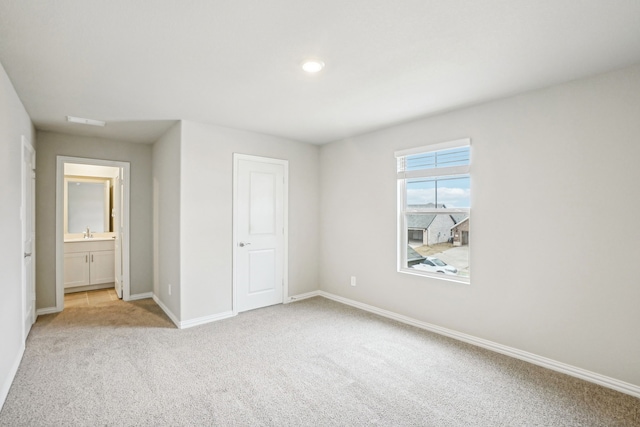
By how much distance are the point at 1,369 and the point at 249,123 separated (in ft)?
10.2

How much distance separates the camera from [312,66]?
7.84 ft

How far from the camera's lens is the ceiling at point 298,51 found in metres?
1.75

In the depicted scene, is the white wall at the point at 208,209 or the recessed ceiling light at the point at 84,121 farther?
the white wall at the point at 208,209

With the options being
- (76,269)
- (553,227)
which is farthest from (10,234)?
(553,227)

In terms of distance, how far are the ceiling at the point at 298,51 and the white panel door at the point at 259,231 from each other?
1.17m

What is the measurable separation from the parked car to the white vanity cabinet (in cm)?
520

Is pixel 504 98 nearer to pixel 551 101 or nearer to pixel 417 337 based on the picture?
pixel 551 101

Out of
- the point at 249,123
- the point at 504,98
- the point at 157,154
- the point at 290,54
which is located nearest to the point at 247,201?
the point at 249,123

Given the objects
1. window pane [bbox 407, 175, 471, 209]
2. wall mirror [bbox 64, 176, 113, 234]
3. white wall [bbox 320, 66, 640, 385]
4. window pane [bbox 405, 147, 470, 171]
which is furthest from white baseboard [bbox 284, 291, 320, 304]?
wall mirror [bbox 64, 176, 113, 234]

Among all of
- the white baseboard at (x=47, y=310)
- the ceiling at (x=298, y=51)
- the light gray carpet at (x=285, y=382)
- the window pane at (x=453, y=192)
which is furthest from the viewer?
the white baseboard at (x=47, y=310)

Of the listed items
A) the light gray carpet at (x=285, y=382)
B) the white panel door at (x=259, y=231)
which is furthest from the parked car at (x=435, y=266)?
the white panel door at (x=259, y=231)

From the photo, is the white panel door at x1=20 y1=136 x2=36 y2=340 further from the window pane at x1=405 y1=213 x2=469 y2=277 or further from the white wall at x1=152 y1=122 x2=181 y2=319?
the window pane at x1=405 y1=213 x2=469 y2=277

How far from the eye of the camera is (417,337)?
340 centimetres

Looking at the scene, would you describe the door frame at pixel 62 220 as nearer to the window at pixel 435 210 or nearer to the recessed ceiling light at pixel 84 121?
the recessed ceiling light at pixel 84 121
